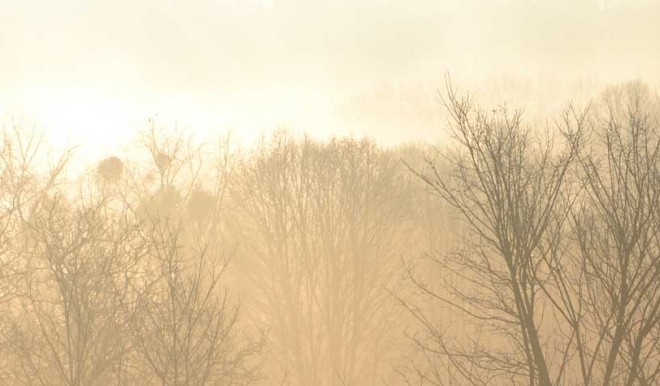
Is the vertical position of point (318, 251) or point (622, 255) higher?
point (318, 251)

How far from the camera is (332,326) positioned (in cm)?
2448

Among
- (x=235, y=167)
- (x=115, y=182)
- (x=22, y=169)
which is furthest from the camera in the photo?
(x=235, y=167)

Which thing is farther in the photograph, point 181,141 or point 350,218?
point 181,141

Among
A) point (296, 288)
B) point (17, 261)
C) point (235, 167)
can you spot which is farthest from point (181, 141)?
point (17, 261)

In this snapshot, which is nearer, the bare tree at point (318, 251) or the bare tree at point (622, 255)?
the bare tree at point (622, 255)

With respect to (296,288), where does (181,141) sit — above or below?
Result: above

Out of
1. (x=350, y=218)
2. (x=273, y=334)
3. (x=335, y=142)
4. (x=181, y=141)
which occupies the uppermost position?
(x=181, y=141)

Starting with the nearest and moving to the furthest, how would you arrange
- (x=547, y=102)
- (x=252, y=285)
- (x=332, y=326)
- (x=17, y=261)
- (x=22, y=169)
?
(x=17, y=261) < (x=22, y=169) < (x=332, y=326) < (x=252, y=285) < (x=547, y=102)

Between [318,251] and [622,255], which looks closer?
[622,255]

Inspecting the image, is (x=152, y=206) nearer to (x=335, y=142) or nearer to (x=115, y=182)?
(x=115, y=182)

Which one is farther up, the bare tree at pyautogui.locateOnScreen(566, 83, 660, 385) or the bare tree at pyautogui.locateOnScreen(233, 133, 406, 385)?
the bare tree at pyautogui.locateOnScreen(233, 133, 406, 385)

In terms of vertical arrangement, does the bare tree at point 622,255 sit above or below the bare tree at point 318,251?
below

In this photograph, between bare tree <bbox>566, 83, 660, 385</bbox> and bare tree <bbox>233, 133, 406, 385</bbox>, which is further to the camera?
bare tree <bbox>233, 133, 406, 385</bbox>

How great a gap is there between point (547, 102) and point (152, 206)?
60717 millimetres
